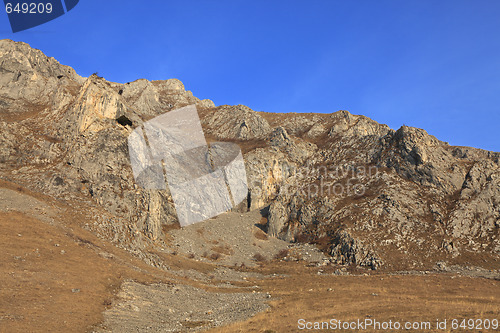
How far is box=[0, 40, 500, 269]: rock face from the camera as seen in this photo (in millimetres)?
68375

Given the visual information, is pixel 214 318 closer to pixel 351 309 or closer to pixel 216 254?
pixel 351 309

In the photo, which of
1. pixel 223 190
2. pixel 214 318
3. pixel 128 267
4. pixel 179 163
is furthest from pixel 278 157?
pixel 214 318

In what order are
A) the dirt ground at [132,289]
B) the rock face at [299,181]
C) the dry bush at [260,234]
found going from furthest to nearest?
1. the dry bush at [260,234]
2. the rock face at [299,181]
3. the dirt ground at [132,289]

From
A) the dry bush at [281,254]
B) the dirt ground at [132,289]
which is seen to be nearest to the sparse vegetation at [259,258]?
the dry bush at [281,254]

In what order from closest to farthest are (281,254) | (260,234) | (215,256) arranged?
(215,256), (281,254), (260,234)

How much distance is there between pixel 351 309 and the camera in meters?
33.3

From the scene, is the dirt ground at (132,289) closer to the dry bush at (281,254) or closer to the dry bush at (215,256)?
the dry bush at (215,256)

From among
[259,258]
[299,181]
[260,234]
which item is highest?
[299,181]

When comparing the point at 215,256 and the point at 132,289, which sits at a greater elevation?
the point at 132,289

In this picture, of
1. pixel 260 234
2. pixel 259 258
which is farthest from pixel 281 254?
pixel 260 234

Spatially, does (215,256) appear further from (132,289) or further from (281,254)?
(132,289)

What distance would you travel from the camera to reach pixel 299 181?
10812cm

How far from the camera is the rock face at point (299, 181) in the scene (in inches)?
2692

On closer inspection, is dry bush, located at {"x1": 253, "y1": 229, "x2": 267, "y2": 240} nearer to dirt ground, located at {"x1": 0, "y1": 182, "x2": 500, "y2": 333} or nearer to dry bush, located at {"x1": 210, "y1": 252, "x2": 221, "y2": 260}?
dry bush, located at {"x1": 210, "y1": 252, "x2": 221, "y2": 260}
